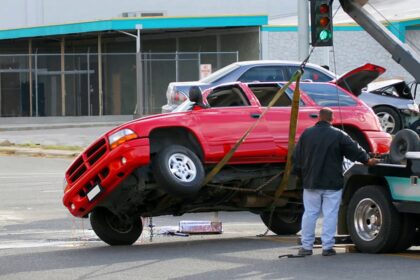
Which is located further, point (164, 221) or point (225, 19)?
point (225, 19)

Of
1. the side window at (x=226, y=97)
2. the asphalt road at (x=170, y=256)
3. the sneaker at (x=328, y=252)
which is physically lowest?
the asphalt road at (x=170, y=256)

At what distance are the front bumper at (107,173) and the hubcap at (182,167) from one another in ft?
1.16

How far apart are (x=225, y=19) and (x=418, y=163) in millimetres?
31496

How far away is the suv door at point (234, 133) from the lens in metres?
12.9

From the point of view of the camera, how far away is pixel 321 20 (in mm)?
15461

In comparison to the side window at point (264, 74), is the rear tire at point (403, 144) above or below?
below

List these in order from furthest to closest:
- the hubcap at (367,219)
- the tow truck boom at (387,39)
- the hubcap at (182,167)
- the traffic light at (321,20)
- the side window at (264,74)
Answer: the side window at (264,74) < the traffic light at (321,20) < the hubcap at (182,167) < the tow truck boom at (387,39) < the hubcap at (367,219)

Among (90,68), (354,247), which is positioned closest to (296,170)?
(354,247)

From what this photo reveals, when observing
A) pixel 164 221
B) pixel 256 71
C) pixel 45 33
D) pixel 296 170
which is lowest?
pixel 164 221

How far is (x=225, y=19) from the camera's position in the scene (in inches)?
1654

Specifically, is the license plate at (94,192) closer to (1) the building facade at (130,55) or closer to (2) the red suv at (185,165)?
(2) the red suv at (185,165)

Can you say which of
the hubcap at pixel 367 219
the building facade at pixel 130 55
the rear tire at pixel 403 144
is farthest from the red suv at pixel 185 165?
the building facade at pixel 130 55

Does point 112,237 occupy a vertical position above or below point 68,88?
below

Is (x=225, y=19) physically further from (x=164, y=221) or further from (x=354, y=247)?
(x=354, y=247)
